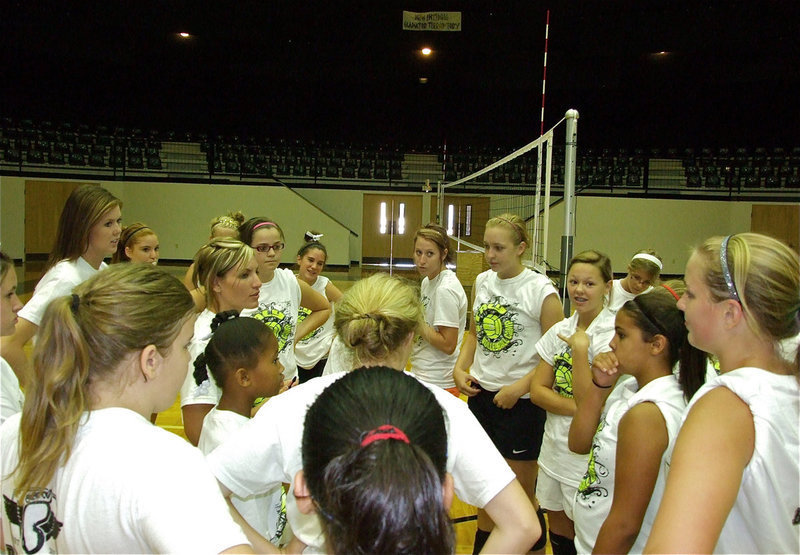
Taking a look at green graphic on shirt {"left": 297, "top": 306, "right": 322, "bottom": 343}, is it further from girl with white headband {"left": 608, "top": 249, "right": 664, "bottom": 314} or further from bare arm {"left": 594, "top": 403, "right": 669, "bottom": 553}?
bare arm {"left": 594, "top": 403, "right": 669, "bottom": 553}

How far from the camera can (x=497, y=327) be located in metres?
3.04

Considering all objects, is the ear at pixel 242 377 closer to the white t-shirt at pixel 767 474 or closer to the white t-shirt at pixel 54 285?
the white t-shirt at pixel 54 285

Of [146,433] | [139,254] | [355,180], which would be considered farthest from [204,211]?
[146,433]

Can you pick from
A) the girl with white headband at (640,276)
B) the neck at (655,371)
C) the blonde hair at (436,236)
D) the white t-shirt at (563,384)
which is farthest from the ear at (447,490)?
the girl with white headband at (640,276)

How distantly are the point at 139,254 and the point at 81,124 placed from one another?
14233mm

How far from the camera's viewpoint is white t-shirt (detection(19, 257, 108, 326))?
2477mm

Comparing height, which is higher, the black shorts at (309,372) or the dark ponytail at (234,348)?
the dark ponytail at (234,348)

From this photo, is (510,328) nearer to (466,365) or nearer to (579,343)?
(466,365)

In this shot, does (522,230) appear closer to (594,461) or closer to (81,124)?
(594,461)

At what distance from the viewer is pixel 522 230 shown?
3.14 meters

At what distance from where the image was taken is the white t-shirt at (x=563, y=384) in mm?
2568

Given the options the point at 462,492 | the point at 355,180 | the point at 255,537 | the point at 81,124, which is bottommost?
the point at 255,537

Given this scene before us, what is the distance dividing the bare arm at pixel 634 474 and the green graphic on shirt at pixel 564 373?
1.19 m

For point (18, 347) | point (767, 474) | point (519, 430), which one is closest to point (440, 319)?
point (519, 430)
